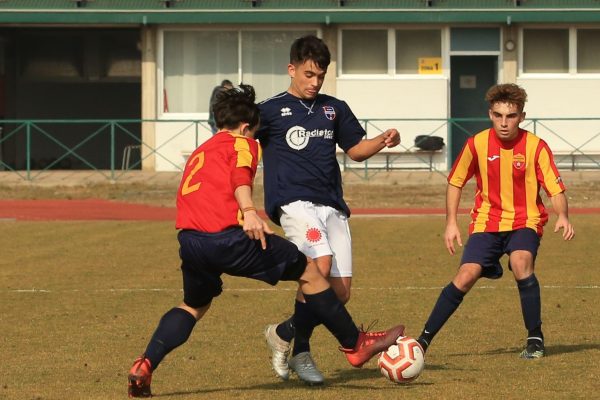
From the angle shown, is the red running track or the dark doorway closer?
the red running track

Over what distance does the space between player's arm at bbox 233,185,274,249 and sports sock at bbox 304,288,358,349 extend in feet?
1.85

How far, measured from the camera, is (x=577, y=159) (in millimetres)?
29734

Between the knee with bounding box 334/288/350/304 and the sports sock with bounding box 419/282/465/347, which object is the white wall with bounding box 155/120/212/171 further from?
the knee with bounding box 334/288/350/304

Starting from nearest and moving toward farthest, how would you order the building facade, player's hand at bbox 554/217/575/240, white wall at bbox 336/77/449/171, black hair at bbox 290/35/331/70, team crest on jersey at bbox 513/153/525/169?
black hair at bbox 290/35/331/70
player's hand at bbox 554/217/575/240
team crest on jersey at bbox 513/153/525/169
the building facade
white wall at bbox 336/77/449/171

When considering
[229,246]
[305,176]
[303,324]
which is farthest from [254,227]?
[303,324]

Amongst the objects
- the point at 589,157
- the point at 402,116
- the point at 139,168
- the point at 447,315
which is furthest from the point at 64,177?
the point at 447,315

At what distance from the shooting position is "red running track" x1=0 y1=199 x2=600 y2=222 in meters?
23.5

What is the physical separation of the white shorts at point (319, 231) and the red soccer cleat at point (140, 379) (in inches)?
47.9

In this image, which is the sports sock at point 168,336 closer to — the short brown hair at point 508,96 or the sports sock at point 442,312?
the sports sock at point 442,312

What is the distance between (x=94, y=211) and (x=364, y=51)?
30.2ft

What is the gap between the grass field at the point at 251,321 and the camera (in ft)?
27.2

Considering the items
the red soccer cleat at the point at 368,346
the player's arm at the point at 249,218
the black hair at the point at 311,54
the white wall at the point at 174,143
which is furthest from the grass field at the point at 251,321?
the white wall at the point at 174,143

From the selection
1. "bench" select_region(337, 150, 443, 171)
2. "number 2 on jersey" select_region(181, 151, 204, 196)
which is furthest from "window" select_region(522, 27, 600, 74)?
"number 2 on jersey" select_region(181, 151, 204, 196)

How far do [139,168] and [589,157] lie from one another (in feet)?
31.8
